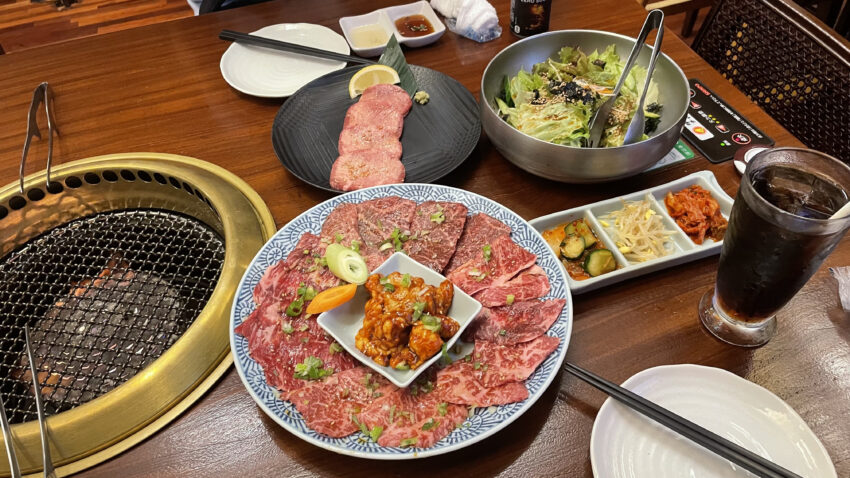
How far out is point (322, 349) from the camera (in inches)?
58.6

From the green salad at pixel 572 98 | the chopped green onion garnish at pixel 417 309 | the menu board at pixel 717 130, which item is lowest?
the menu board at pixel 717 130

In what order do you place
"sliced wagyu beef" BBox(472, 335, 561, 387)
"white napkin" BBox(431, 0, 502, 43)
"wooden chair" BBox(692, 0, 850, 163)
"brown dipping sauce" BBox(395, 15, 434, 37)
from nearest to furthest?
"sliced wagyu beef" BBox(472, 335, 561, 387) → "wooden chair" BBox(692, 0, 850, 163) → "white napkin" BBox(431, 0, 502, 43) → "brown dipping sauce" BBox(395, 15, 434, 37)

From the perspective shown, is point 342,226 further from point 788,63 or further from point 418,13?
point 788,63

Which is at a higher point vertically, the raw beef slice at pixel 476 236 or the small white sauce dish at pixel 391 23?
the small white sauce dish at pixel 391 23

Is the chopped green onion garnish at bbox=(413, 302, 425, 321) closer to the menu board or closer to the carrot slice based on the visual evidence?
the carrot slice

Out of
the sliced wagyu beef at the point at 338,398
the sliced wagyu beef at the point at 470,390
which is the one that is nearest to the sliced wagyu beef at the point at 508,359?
the sliced wagyu beef at the point at 470,390

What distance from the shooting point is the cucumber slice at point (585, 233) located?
5.71 feet

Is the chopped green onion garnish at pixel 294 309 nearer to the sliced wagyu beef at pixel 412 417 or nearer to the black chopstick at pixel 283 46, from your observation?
the sliced wagyu beef at pixel 412 417

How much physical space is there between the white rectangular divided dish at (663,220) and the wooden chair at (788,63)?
0.80 metres

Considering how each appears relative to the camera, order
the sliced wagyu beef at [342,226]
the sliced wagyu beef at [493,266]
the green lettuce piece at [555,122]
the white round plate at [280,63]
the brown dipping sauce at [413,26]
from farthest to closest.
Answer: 1. the brown dipping sauce at [413,26]
2. the white round plate at [280,63]
3. the green lettuce piece at [555,122]
4. the sliced wagyu beef at [342,226]
5. the sliced wagyu beef at [493,266]

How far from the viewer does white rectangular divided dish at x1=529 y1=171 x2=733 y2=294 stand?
1.62 meters

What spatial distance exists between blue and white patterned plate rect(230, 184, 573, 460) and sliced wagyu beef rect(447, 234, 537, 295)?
0.05 meters

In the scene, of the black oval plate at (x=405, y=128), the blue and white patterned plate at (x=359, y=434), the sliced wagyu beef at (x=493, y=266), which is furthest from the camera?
the black oval plate at (x=405, y=128)

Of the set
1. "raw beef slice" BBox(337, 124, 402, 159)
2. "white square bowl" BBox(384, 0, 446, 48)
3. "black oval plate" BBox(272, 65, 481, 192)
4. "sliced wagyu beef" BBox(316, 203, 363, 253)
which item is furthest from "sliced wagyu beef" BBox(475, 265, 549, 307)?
"white square bowl" BBox(384, 0, 446, 48)
